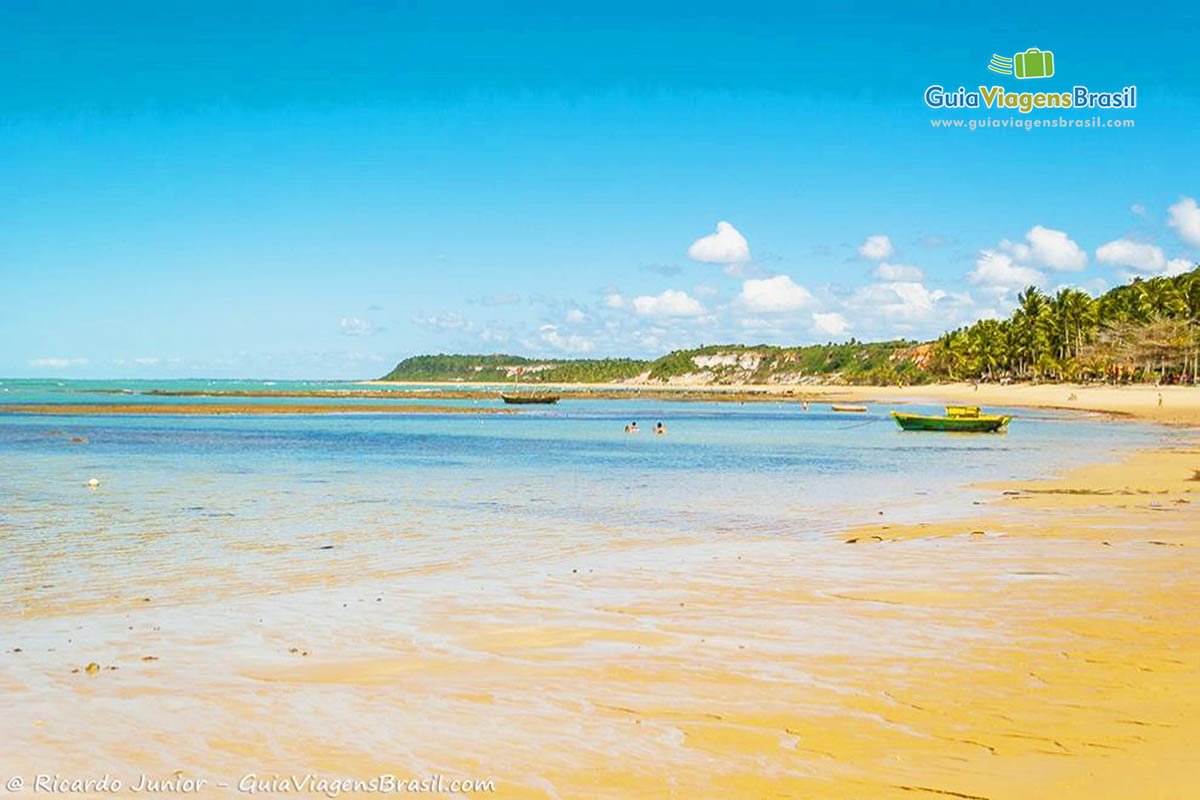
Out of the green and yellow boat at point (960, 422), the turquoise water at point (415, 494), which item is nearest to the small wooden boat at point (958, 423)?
the green and yellow boat at point (960, 422)

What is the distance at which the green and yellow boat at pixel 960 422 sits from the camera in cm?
5353

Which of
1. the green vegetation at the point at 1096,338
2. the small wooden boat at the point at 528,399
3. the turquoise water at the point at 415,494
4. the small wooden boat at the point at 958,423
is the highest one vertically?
the green vegetation at the point at 1096,338

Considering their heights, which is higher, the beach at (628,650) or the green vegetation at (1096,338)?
the green vegetation at (1096,338)

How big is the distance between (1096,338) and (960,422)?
81.7m

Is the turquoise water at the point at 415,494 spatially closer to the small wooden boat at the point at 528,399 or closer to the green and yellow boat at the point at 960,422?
the green and yellow boat at the point at 960,422

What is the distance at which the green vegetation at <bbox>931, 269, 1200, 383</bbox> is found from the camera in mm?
106562

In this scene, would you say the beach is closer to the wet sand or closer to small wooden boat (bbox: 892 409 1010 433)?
small wooden boat (bbox: 892 409 1010 433)

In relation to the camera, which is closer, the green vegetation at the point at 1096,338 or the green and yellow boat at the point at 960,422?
the green and yellow boat at the point at 960,422

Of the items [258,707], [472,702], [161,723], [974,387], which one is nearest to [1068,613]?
[472,702]

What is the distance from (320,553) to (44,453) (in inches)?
1165

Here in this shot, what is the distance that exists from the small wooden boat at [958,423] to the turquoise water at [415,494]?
3.89ft

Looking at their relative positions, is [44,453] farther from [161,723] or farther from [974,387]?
[974,387]

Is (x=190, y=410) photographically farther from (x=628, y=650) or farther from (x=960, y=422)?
(x=628, y=650)

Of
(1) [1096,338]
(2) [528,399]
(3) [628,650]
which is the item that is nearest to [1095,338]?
(1) [1096,338]
